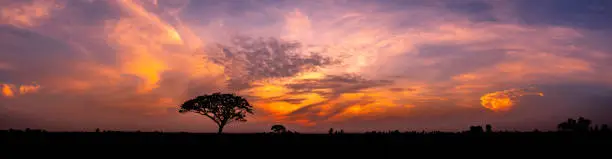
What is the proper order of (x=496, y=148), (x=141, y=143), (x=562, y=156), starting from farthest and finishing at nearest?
(x=141, y=143) → (x=496, y=148) → (x=562, y=156)

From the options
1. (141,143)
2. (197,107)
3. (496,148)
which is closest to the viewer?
(496,148)

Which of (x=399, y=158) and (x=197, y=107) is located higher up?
(x=197, y=107)

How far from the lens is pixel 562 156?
2306 centimetres

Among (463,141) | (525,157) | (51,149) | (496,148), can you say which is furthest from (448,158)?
(51,149)

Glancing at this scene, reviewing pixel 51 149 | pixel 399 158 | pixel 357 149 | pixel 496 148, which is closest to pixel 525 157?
pixel 496 148

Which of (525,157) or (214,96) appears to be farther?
(214,96)

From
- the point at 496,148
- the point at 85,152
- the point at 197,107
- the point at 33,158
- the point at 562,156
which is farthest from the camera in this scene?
the point at 197,107

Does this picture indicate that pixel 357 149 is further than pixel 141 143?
No

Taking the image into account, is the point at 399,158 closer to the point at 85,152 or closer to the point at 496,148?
the point at 496,148

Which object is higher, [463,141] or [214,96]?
[214,96]

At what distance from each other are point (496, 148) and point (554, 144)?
4.69 metres

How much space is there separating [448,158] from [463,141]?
916cm

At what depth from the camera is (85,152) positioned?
967 inches

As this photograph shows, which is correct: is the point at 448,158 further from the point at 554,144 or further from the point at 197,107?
the point at 197,107
